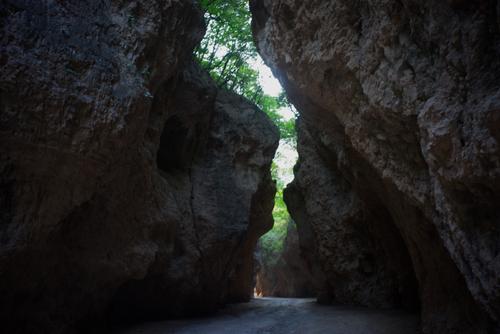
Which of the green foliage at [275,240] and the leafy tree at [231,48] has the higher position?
the leafy tree at [231,48]

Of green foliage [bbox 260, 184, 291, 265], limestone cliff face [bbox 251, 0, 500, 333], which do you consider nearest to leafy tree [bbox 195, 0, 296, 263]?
limestone cliff face [bbox 251, 0, 500, 333]

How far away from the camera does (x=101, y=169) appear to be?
223 inches

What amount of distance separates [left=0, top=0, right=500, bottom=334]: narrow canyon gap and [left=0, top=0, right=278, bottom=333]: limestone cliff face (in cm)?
3

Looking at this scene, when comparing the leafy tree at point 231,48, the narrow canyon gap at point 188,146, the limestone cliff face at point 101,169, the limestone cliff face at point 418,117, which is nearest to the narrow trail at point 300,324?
the narrow canyon gap at point 188,146

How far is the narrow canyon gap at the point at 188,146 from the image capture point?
13.3ft

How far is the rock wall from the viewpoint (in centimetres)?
1826

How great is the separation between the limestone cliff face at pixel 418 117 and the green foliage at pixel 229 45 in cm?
230

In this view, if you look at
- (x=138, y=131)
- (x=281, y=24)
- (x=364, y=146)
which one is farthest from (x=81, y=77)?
(x=364, y=146)

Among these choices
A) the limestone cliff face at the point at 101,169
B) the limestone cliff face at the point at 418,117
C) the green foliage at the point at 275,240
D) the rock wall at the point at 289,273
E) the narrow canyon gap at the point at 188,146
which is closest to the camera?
the limestone cliff face at the point at 418,117

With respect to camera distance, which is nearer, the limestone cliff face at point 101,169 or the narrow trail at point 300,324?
the limestone cliff face at point 101,169

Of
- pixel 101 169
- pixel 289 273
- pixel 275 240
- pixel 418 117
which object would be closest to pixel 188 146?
pixel 101 169

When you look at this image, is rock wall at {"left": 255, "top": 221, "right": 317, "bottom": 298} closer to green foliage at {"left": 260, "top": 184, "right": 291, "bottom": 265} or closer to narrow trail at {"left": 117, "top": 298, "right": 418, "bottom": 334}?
green foliage at {"left": 260, "top": 184, "right": 291, "bottom": 265}

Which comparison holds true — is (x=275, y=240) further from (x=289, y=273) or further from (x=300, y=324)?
(x=300, y=324)

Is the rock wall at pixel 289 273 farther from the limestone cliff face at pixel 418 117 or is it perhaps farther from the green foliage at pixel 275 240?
the limestone cliff face at pixel 418 117
